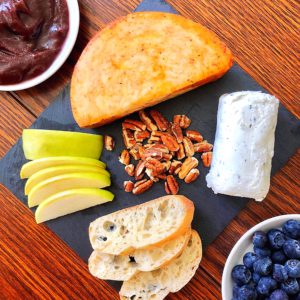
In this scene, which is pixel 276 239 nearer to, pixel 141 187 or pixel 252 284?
pixel 252 284

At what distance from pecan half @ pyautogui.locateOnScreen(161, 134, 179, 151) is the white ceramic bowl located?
374mm

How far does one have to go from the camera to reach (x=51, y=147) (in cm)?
154

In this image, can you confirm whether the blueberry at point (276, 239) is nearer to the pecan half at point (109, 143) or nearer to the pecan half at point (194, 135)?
the pecan half at point (194, 135)

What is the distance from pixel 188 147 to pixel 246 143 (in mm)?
200

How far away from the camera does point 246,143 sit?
1.42 meters

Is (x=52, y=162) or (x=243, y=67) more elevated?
(x=243, y=67)

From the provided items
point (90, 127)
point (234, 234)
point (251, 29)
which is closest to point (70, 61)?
point (90, 127)

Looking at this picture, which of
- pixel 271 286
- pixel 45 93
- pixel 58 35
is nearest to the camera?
pixel 271 286

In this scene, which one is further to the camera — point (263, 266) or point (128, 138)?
point (128, 138)

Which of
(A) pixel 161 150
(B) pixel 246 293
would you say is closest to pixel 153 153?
(A) pixel 161 150

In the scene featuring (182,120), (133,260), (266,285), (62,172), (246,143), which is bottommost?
(133,260)

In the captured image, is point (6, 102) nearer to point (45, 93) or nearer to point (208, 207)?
point (45, 93)

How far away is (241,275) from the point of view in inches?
55.7

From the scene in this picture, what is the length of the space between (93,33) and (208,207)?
2.08 feet
